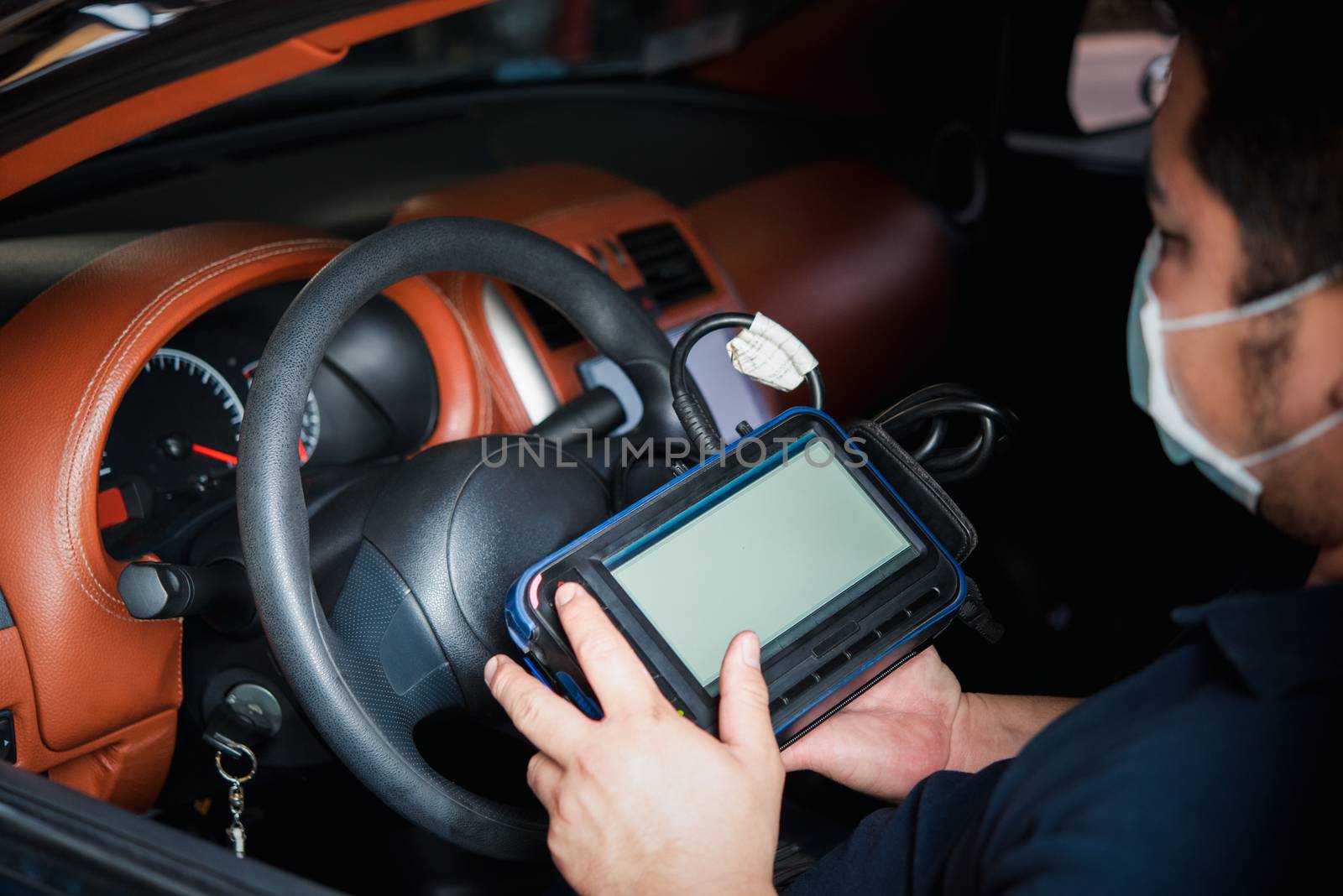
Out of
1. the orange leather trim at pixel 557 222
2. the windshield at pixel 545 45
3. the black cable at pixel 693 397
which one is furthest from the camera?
the windshield at pixel 545 45

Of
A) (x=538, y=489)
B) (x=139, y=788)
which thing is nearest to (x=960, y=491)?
(x=538, y=489)

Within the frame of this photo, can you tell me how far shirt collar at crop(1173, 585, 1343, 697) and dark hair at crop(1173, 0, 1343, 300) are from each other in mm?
198

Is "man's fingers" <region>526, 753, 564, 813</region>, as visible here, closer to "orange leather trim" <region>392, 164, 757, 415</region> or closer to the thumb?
the thumb

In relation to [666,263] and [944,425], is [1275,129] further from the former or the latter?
[666,263]

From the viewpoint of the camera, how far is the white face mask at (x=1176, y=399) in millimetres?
703

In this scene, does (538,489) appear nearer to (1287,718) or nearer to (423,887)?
(423,887)

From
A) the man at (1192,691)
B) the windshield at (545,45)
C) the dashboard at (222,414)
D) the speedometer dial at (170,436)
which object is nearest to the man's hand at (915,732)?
the man at (1192,691)

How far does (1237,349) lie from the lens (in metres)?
0.71

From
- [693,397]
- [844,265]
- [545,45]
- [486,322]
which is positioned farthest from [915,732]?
[545,45]

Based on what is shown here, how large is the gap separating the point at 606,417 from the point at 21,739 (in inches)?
26.7

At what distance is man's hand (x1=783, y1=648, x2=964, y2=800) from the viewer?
1.02m

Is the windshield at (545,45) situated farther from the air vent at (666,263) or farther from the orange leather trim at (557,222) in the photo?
the air vent at (666,263)

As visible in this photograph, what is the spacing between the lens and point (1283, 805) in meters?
0.61

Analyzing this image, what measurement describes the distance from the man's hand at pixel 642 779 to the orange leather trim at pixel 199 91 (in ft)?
1.81
